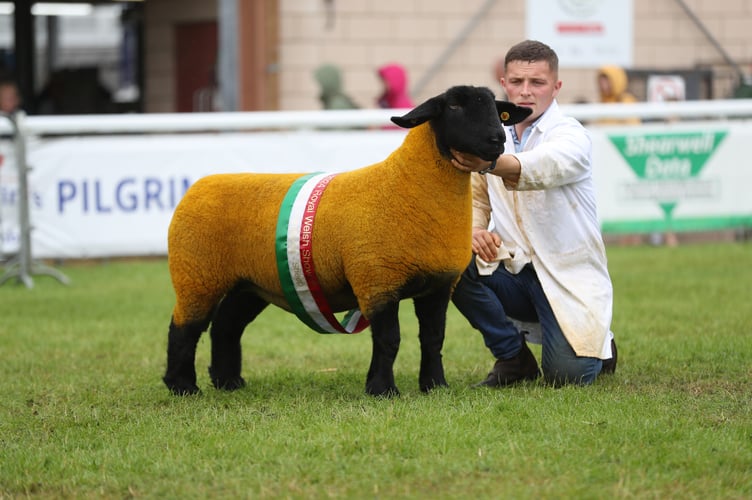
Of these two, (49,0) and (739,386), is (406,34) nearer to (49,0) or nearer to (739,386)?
(49,0)

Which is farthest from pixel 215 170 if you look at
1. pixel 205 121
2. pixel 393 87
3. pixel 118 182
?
pixel 393 87

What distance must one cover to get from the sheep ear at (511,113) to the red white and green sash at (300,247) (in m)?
0.87

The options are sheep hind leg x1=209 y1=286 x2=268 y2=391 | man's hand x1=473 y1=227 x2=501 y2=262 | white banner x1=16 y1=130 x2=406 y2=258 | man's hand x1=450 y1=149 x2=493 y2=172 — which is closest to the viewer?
man's hand x1=450 y1=149 x2=493 y2=172

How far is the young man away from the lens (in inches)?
221

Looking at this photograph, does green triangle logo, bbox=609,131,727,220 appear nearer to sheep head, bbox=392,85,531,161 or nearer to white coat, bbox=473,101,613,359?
white coat, bbox=473,101,613,359

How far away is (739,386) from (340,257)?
6.81 ft

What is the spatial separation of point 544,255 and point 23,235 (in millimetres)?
6639

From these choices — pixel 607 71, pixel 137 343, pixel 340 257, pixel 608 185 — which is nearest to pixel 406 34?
pixel 607 71

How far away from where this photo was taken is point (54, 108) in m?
19.6

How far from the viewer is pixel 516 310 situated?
19.6 ft

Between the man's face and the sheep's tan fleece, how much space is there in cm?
64

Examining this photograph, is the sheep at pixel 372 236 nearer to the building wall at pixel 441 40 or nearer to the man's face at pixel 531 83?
the man's face at pixel 531 83

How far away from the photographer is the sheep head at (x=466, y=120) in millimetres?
4965

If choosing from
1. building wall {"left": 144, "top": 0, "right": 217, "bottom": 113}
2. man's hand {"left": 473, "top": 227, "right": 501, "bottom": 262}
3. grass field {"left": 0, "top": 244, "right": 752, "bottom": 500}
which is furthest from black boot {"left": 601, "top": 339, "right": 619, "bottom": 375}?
building wall {"left": 144, "top": 0, "right": 217, "bottom": 113}
